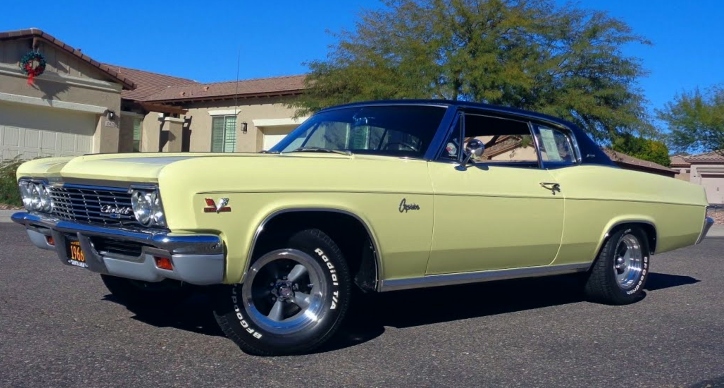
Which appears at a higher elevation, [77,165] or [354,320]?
[77,165]

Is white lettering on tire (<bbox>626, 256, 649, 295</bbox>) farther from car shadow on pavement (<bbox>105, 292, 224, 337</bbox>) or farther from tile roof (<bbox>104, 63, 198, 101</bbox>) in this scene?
tile roof (<bbox>104, 63, 198, 101</bbox>)

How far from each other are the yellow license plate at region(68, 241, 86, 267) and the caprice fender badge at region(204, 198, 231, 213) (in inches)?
38.8

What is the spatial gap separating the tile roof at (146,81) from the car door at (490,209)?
2411cm

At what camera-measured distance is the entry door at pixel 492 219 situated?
5836 millimetres

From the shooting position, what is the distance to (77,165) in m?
5.26

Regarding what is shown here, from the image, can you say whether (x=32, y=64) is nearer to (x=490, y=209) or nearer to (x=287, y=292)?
(x=490, y=209)

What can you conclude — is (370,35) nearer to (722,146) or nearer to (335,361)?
(335,361)

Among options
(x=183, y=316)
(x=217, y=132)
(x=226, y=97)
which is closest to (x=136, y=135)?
(x=217, y=132)

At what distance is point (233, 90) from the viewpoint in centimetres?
2677

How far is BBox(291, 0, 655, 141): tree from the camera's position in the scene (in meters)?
19.4

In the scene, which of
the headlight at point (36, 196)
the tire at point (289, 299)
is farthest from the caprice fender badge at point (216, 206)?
the headlight at point (36, 196)

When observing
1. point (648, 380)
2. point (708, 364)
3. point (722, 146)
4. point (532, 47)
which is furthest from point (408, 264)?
point (722, 146)

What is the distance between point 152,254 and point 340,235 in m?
1.34

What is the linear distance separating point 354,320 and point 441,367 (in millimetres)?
1399
